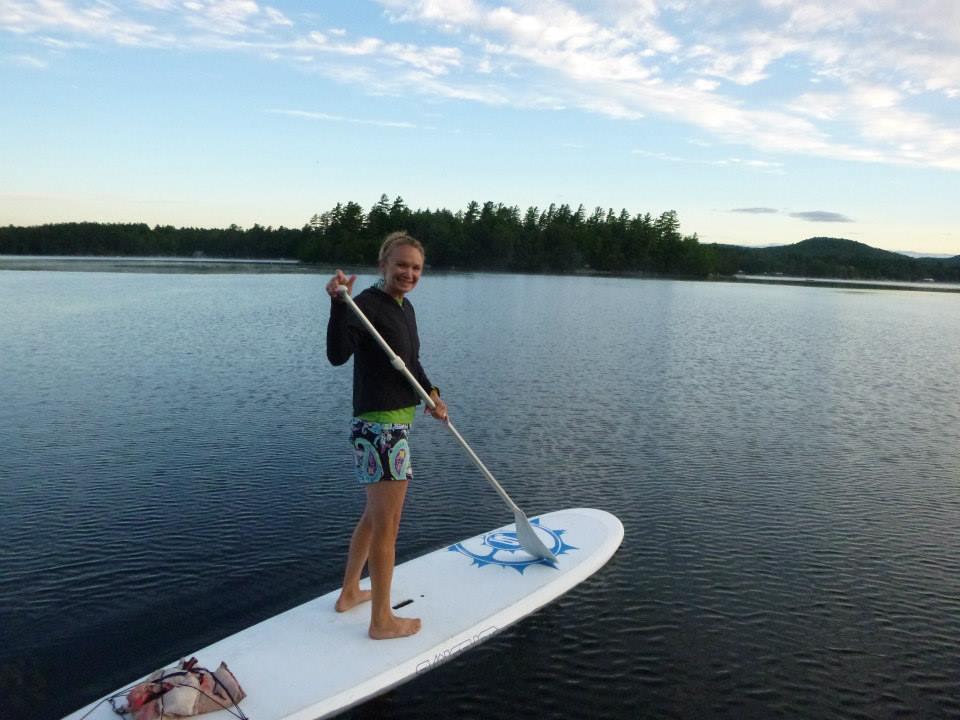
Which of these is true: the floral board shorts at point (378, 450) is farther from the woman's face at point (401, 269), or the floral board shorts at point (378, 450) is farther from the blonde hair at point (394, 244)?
the blonde hair at point (394, 244)

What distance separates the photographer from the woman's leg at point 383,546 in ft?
15.1

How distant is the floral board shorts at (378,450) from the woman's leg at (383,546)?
75 mm

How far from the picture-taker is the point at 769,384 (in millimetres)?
17891

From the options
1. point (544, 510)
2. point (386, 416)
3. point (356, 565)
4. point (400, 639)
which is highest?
point (386, 416)

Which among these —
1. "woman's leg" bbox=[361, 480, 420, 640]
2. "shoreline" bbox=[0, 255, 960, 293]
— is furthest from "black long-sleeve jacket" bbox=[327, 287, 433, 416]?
"shoreline" bbox=[0, 255, 960, 293]

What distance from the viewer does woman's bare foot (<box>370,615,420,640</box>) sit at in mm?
4836

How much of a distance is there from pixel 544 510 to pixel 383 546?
3.96 metres

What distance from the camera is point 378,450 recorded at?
14.6 feet

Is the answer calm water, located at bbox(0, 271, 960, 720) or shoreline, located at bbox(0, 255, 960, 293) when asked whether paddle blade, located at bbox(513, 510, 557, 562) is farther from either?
shoreline, located at bbox(0, 255, 960, 293)

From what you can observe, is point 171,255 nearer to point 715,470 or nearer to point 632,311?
point 632,311

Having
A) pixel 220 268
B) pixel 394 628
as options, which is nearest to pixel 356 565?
pixel 394 628

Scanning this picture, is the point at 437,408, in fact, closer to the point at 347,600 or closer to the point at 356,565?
the point at 356,565

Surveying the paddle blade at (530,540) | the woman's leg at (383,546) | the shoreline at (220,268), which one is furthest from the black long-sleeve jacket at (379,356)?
the shoreline at (220,268)

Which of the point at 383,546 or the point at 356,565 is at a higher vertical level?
the point at 383,546
